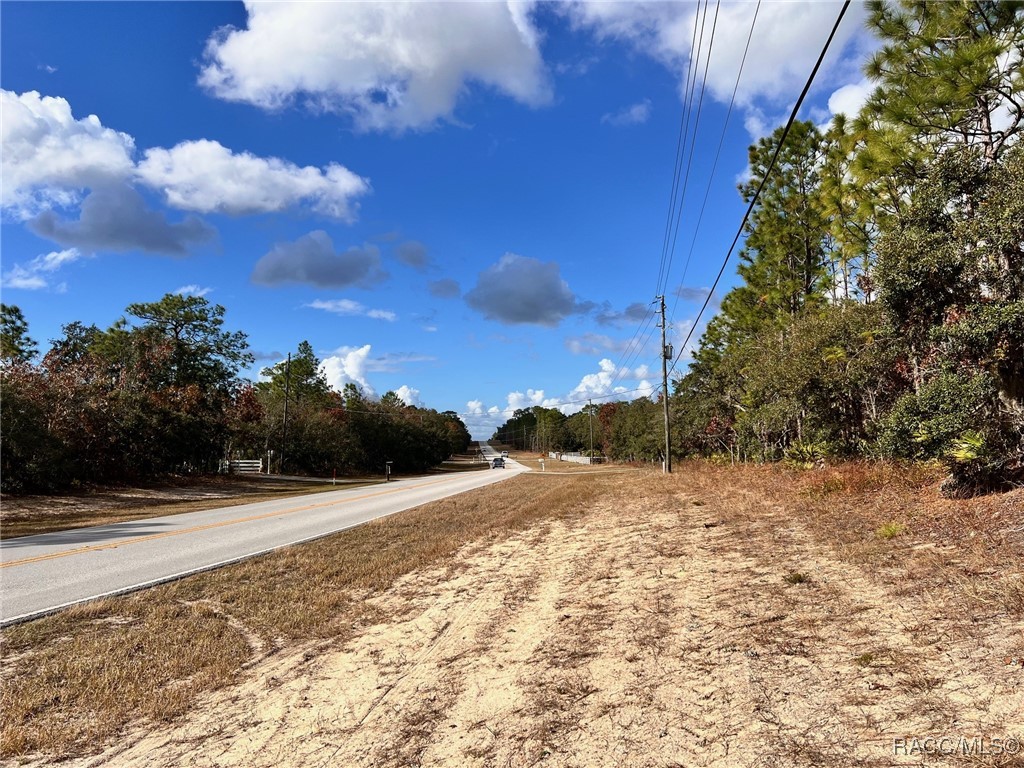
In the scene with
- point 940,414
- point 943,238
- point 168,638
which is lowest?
point 168,638

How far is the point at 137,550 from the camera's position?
9.98m

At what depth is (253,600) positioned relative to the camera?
275 inches

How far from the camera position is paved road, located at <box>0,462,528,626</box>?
716 cm

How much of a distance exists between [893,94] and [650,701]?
379 inches

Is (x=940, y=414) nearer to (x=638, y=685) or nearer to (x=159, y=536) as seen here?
(x=638, y=685)

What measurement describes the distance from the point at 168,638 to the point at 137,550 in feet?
17.8

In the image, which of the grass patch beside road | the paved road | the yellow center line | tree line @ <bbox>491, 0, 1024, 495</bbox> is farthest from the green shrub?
the yellow center line

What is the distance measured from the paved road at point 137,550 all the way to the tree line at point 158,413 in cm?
881

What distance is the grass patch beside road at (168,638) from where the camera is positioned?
409 cm

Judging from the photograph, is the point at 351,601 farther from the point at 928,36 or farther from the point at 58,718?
the point at 928,36

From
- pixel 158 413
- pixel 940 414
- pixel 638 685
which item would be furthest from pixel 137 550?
pixel 158 413

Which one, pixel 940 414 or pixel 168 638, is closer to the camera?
pixel 168 638

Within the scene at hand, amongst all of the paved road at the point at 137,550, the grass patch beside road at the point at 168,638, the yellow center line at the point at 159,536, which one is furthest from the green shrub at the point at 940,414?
the yellow center line at the point at 159,536

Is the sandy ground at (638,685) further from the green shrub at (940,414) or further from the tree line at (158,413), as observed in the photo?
the tree line at (158,413)
